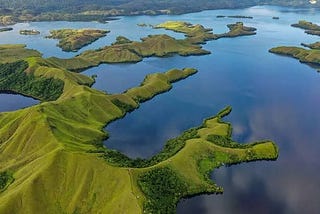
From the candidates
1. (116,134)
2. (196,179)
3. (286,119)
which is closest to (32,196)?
(196,179)

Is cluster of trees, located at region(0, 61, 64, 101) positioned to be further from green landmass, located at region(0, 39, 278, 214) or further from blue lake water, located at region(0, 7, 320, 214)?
green landmass, located at region(0, 39, 278, 214)

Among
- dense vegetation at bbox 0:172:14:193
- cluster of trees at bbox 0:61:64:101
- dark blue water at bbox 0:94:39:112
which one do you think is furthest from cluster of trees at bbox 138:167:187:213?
dark blue water at bbox 0:94:39:112

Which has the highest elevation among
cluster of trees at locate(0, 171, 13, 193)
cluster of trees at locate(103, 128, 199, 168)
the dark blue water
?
cluster of trees at locate(0, 171, 13, 193)

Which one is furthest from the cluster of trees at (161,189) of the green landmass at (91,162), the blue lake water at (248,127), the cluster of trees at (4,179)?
the cluster of trees at (4,179)

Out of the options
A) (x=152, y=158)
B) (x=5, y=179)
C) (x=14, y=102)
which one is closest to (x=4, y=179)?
(x=5, y=179)

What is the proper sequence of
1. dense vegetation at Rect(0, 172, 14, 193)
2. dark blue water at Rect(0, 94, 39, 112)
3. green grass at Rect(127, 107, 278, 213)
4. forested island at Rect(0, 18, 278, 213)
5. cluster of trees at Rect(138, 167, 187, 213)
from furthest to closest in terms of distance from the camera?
dark blue water at Rect(0, 94, 39, 112) → dense vegetation at Rect(0, 172, 14, 193) → green grass at Rect(127, 107, 278, 213) → cluster of trees at Rect(138, 167, 187, 213) → forested island at Rect(0, 18, 278, 213)

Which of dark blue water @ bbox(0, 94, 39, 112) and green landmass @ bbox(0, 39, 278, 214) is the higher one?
green landmass @ bbox(0, 39, 278, 214)
